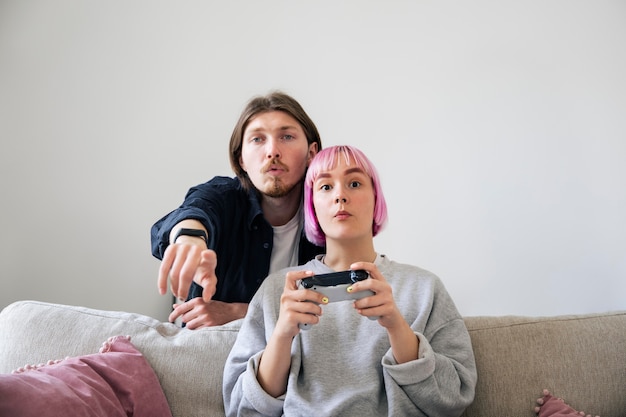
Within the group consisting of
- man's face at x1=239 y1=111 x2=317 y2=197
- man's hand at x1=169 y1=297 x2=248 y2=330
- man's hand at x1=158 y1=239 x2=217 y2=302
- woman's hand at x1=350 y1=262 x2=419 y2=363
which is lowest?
man's hand at x1=169 y1=297 x2=248 y2=330

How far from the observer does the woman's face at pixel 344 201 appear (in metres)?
1.21

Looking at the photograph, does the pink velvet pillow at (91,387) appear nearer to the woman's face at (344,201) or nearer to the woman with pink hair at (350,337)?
the woman with pink hair at (350,337)

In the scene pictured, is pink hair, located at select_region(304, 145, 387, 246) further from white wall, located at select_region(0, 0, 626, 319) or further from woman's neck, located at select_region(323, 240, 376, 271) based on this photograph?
white wall, located at select_region(0, 0, 626, 319)

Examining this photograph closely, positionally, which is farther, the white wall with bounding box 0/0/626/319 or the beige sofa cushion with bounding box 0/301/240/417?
the white wall with bounding box 0/0/626/319

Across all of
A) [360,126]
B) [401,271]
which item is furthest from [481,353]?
[360,126]

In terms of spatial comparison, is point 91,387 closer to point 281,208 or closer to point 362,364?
point 362,364

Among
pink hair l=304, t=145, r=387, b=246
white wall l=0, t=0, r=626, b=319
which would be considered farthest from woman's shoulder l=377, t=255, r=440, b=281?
white wall l=0, t=0, r=626, b=319

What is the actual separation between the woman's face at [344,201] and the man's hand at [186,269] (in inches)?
15.2

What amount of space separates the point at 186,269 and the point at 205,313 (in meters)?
0.61

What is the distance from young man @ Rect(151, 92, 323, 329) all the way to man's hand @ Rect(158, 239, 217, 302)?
49 cm

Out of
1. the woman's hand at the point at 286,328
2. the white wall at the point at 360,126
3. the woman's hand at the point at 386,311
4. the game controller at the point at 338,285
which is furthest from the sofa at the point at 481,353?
the white wall at the point at 360,126

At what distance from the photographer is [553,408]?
1.15 m

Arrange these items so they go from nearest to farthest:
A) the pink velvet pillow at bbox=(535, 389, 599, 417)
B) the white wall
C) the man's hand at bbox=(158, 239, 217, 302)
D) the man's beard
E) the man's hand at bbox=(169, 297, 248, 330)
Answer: the man's hand at bbox=(158, 239, 217, 302) < the pink velvet pillow at bbox=(535, 389, 599, 417) < the man's hand at bbox=(169, 297, 248, 330) < the man's beard < the white wall

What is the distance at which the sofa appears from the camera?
47.3 inches
